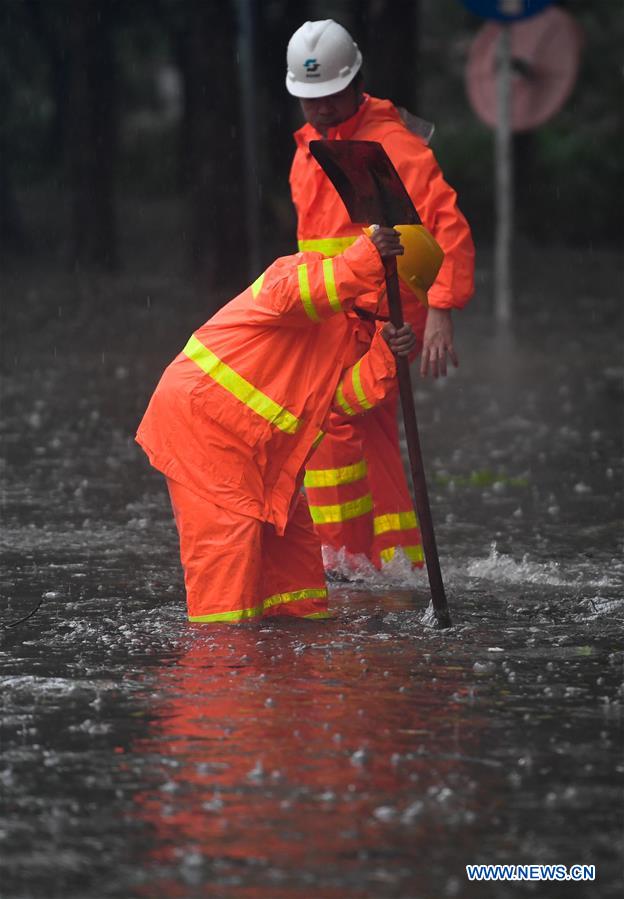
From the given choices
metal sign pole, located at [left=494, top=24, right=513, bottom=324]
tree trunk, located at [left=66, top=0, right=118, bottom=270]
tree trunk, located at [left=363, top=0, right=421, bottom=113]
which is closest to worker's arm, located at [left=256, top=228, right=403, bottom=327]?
metal sign pole, located at [left=494, top=24, right=513, bottom=324]

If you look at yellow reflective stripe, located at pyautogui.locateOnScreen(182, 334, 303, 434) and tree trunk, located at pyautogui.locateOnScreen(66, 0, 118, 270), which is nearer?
yellow reflective stripe, located at pyautogui.locateOnScreen(182, 334, 303, 434)

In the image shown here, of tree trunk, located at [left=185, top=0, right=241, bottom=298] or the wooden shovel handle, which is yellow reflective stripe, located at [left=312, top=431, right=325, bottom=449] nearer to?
the wooden shovel handle

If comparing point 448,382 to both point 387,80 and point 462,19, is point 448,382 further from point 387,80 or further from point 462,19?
point 462,19

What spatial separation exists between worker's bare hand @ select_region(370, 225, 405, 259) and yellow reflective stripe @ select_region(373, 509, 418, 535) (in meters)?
1.72

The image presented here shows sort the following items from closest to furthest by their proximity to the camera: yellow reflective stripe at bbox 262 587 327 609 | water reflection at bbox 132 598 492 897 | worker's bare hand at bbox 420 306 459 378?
1. water reflection at bbox 132 598 492 897
2. yellow reflective stripe at bbox 262 587 327 609
3. worker's bare hand at bbox 420 306 459 378

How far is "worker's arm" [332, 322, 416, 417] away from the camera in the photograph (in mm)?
6551

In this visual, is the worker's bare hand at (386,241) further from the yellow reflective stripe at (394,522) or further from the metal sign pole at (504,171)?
the metal sign pole at (504,171)

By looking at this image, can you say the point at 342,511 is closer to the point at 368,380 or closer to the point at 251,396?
the point at 368,380

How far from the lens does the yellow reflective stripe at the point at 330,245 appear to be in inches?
292

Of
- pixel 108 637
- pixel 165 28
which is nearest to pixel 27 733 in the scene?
pixel 108 637

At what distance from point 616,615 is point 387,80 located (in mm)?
15322

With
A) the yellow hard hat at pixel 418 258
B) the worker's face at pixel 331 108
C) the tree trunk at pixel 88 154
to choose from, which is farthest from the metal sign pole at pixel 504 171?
the yellow hard hat at pixel 418 258

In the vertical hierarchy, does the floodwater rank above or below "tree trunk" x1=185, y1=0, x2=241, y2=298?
below

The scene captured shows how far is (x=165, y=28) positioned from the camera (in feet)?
113
